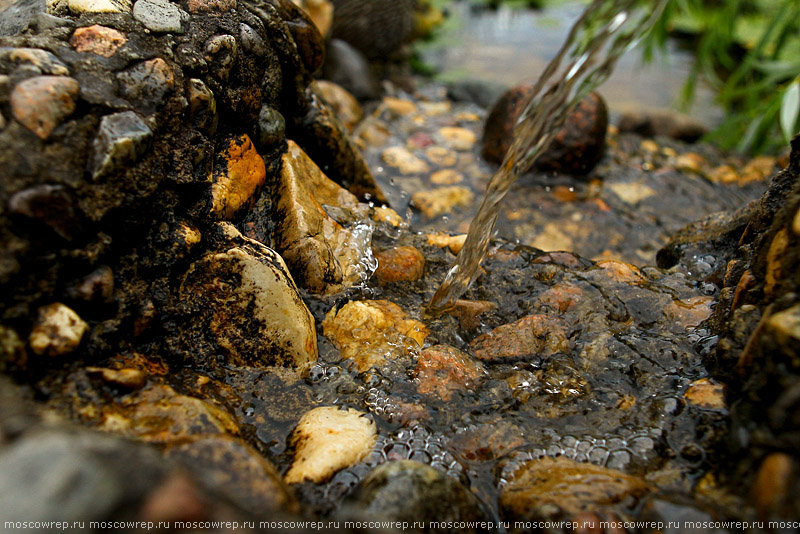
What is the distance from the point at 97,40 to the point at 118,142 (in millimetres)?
357

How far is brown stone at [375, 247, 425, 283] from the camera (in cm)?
206

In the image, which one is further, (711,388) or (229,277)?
(229,277)

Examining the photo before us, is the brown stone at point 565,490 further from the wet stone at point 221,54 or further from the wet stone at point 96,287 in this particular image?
the wet stone at point 221,54

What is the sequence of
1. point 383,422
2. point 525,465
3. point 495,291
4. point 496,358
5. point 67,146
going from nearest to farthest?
1. point 67,146
2. point 525,465
3. point 383,422
4. point 496,358
5. point 495,291

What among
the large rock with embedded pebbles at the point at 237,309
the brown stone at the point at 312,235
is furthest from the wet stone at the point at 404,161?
the large rock with embedded pebbles at the point at 237,309

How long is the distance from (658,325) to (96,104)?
6.05 ft

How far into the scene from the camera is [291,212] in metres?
1.86

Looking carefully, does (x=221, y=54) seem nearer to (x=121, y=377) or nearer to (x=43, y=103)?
(x=43, y=103)

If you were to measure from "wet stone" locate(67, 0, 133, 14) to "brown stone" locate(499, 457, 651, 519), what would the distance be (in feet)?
5.69

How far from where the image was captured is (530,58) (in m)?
5.61

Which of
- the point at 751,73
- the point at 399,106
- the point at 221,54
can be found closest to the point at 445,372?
the point at 221,54

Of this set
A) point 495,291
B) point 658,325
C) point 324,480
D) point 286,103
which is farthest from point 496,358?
point 286,103

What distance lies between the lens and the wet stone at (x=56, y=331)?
1.16m

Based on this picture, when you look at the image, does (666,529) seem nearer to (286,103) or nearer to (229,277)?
(229,277)
